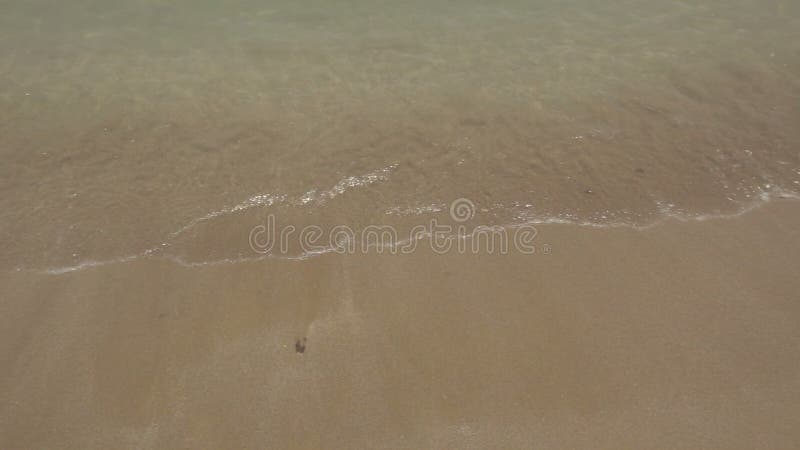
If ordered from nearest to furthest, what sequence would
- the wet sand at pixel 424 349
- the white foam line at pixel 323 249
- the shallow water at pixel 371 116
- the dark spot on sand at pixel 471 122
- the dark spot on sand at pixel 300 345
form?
the wet sand at pixel 424 349 → the dark spot on sand at pixel 300 345 → the white foam line at pixel 323 249 → the shallow water at pixel 371 116 → the dark spot on sand at pixel 471 122

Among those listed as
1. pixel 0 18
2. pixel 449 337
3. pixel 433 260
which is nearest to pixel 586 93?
pixel 433 260

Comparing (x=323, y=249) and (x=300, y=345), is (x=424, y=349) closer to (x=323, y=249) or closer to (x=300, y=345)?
(x=300, y=345)

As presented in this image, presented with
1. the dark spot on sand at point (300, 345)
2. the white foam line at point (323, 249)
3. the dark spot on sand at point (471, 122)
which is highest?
the dark spot on sand at point (471, 122)

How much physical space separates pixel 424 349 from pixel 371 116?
2465mm

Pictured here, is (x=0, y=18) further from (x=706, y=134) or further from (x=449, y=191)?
(x=706, y=134)

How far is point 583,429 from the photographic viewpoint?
104 inches

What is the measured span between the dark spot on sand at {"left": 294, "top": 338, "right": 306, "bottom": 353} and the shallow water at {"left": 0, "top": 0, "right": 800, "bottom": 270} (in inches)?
33.5

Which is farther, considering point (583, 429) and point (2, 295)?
point (2, 295)

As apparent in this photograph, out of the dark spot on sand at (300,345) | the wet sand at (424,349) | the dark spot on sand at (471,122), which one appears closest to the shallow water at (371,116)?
the dark spot on sand at (471,122)

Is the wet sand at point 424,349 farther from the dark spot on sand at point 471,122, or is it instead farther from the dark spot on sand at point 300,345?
the dark spot on sand at point 471,122

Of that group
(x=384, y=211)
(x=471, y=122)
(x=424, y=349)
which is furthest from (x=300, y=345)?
(x=471, y=122)

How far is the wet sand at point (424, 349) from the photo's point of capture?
8.71ft

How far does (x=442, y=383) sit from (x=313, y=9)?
5.15m

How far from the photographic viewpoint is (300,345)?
2.97 m
